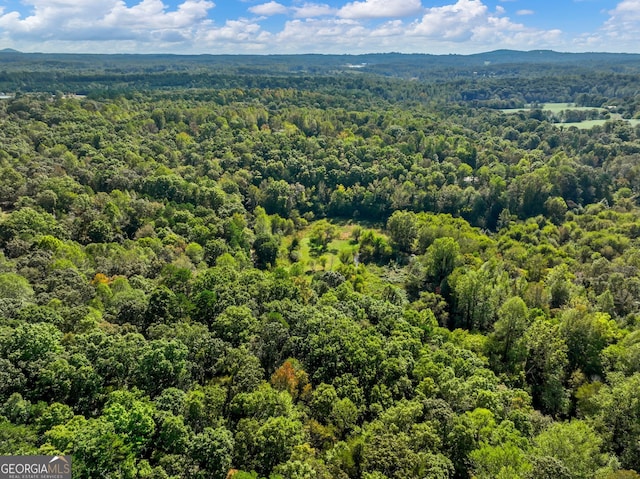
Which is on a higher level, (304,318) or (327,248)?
(304,318)

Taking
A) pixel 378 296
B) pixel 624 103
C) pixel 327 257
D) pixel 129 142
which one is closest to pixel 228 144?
pixel 129 142

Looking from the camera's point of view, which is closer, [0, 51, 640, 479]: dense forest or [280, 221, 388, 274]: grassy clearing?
[0, 51, 640, 479]: dense forest

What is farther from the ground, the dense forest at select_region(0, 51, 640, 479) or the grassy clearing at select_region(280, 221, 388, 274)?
the dense forest at select_region(0, 51, 640, 479)

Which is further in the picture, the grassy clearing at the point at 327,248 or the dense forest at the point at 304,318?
the grassy clearing at the point at 327,248

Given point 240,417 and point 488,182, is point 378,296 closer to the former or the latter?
point 240,417

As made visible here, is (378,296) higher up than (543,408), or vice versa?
(378,296)

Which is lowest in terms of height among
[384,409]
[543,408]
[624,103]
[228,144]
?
[543,408]

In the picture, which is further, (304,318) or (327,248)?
(327,248)

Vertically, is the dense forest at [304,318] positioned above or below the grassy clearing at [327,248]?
above
